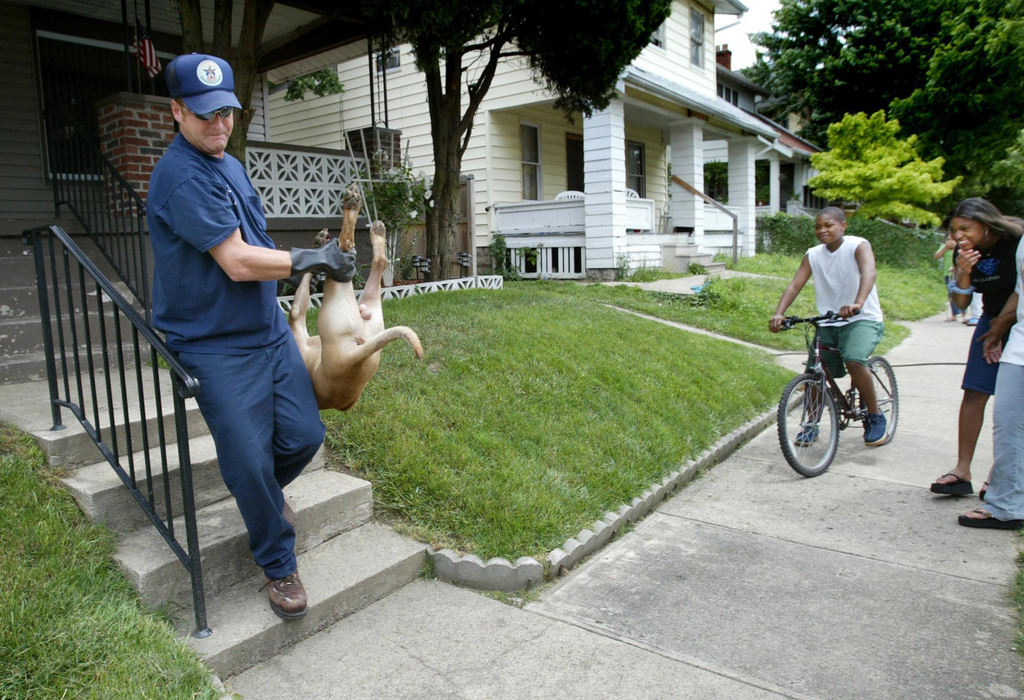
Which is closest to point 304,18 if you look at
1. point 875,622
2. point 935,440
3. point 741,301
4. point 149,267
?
point 149,267

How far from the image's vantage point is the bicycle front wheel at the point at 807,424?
5.15 meters

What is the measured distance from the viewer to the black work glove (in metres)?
2.79

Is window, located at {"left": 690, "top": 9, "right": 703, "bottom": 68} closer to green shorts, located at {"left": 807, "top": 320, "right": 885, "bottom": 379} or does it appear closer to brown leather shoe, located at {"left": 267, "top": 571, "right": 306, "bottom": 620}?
green shorts, located at {"left": 807, "top": 320, "right": 885, "bottom": 379}

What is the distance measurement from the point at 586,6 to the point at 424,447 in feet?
19.9

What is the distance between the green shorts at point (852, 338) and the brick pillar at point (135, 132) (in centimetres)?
598

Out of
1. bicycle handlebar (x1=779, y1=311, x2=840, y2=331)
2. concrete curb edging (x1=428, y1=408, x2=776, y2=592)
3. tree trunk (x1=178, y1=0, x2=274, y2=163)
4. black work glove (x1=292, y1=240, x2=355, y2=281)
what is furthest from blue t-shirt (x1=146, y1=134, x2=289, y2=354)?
tree trunk (x1=178, y1=0, x2=274, y2=163)

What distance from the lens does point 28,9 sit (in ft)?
28.5

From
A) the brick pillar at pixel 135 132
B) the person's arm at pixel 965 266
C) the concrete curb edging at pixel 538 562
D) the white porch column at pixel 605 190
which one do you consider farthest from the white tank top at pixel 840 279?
the white porch column at pixel 605 190

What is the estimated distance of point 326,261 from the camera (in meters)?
2.85

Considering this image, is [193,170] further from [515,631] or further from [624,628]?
[624,628]

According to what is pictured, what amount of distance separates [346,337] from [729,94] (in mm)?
30527

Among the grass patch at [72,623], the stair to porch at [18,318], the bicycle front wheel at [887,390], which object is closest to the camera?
the grass patch at [72,623]

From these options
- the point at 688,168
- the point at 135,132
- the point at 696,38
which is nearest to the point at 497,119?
the point at 688,168

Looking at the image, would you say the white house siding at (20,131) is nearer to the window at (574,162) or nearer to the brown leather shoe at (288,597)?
the brown leather shoe at (288,597)
